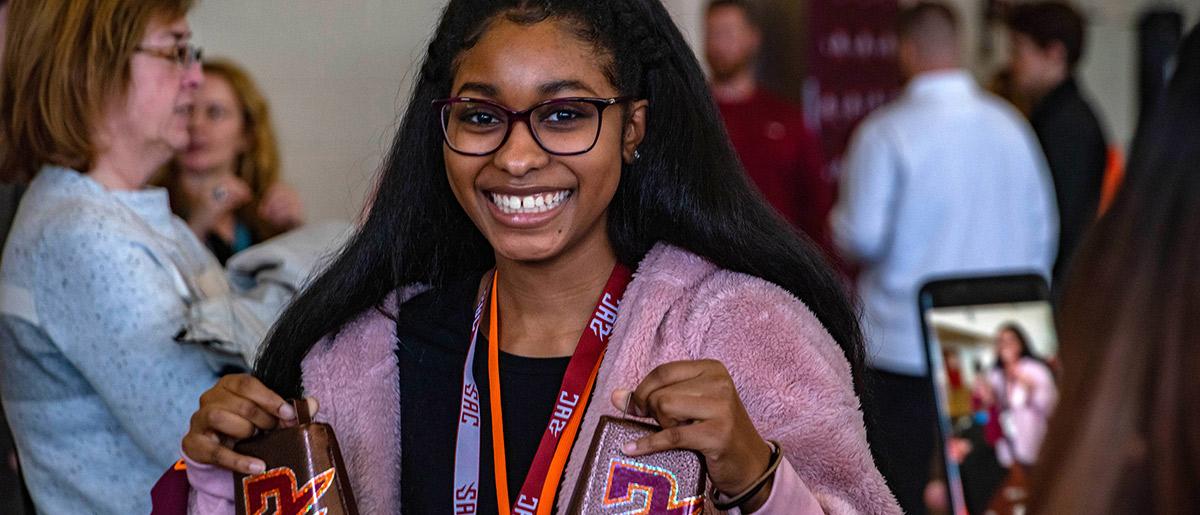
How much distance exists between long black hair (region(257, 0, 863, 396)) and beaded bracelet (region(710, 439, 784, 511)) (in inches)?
14.9

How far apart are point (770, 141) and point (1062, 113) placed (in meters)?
1.31

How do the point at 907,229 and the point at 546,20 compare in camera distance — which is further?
the point at 907,229

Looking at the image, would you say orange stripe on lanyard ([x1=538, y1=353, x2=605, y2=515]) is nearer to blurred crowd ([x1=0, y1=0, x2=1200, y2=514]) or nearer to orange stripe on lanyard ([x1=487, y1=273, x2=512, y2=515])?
orange stripe on lanyard ([x1=487, y1=273, x2=512, y2=515])

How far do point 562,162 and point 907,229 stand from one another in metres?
3.22

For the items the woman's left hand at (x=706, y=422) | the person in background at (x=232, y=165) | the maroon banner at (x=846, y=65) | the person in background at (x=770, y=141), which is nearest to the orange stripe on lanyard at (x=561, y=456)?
the woman's left hand at (x=706, y=422)

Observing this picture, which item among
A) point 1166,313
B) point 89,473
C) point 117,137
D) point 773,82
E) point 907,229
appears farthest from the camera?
point 773,82

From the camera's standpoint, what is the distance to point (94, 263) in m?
2.54

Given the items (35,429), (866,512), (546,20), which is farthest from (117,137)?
(866,512)

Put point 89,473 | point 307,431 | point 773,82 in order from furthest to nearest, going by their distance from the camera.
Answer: point 773,82 → point 89,473 → point 307,431

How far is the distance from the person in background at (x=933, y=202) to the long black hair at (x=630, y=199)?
2.87 m

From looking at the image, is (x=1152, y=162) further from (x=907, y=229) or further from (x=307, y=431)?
(x=907, y=229)

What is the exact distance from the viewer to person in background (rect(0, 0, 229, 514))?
8.27ft

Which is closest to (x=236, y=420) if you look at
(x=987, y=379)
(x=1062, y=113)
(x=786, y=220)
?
(x=786, y=220)

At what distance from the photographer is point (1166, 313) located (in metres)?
0.87
